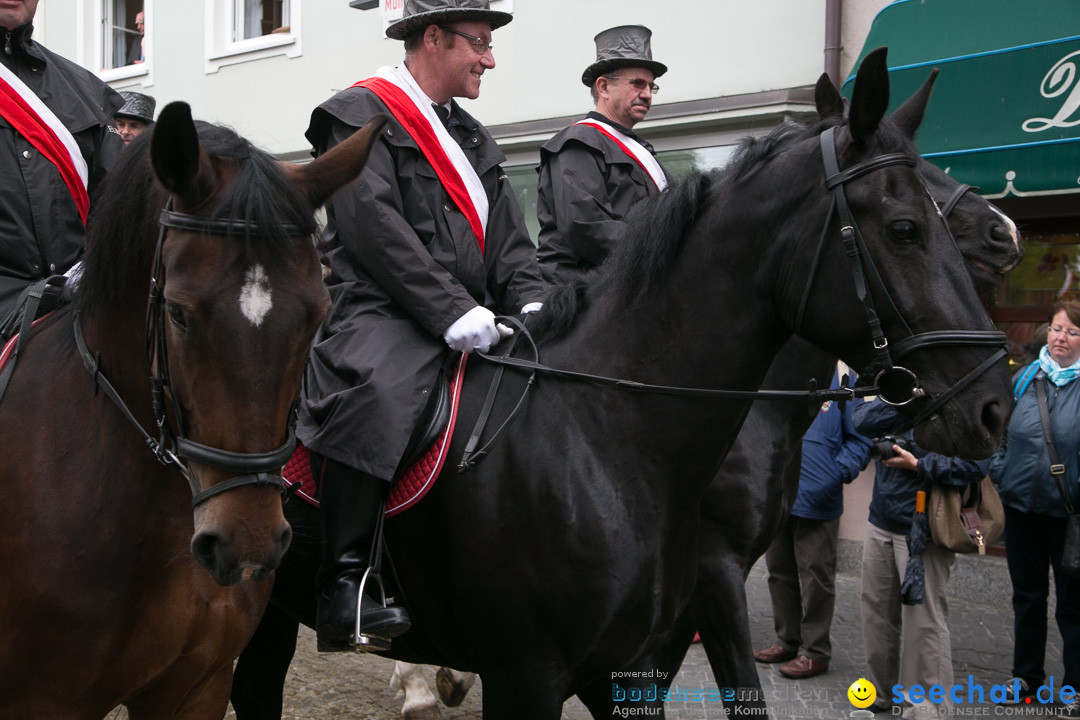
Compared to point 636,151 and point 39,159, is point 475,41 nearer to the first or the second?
point 636,151

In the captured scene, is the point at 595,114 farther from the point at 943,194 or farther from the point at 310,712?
the point at 310,712

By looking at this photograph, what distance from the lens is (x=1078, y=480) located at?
5.88 m

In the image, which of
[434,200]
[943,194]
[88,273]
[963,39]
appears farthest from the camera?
[963,39]

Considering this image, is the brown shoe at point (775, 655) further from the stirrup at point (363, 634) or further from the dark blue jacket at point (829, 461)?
the stirrup at point (363, 634)

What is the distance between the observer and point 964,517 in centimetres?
559

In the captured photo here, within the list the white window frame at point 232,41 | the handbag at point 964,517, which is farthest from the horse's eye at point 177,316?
the white window frame at point 232,41

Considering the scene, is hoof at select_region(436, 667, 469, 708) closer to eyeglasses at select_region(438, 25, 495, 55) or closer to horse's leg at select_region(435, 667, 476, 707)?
horse's leg at select_region(435, 667, 476, 707)

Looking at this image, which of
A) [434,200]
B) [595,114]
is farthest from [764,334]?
[595,114]

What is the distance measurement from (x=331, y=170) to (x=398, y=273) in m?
0.74

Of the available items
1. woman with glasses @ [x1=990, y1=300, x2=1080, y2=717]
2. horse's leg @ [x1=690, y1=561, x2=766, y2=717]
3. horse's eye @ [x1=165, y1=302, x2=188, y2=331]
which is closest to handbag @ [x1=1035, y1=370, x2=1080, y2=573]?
woman with glasses @ [x1=990, y1=300, x2=1080, y2=717]

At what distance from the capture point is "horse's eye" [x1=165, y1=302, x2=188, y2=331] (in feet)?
7.57

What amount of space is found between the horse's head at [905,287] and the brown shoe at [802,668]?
4.18 metres

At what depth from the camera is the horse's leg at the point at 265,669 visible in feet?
13.1

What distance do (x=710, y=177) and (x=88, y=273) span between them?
181 centimetres
